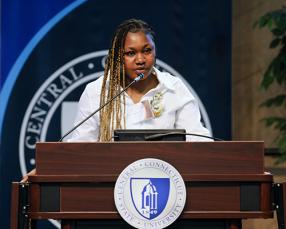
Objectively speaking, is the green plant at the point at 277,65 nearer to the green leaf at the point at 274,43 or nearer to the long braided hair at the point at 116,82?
the green leaf at the point at 274,43

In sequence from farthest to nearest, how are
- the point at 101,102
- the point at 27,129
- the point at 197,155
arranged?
the point at 27,129 → the point at 101,102 → the point at 197,155

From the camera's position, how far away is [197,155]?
2.14 metres

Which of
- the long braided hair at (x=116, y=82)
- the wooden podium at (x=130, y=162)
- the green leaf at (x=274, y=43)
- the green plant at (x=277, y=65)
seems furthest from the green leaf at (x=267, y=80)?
the wooden podium at (x=130, y=162)

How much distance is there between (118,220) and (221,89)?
92.7 inches

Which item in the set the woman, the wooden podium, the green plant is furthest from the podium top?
the green plant

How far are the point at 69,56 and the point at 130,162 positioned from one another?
2326mm

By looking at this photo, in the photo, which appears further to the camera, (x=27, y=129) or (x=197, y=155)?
(x=27, y=129)

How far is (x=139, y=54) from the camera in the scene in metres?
2.75

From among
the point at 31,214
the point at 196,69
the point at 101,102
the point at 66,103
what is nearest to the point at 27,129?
the point at 66,103

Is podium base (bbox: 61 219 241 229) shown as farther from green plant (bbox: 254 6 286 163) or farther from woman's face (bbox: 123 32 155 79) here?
green plant (bbox: 254 6 286 163)

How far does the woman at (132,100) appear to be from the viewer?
279 centimetres

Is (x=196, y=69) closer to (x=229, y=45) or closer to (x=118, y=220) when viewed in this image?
(x=229, y=45)

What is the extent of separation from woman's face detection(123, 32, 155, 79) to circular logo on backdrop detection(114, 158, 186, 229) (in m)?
0.69

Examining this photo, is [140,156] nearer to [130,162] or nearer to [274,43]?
[130,162]
